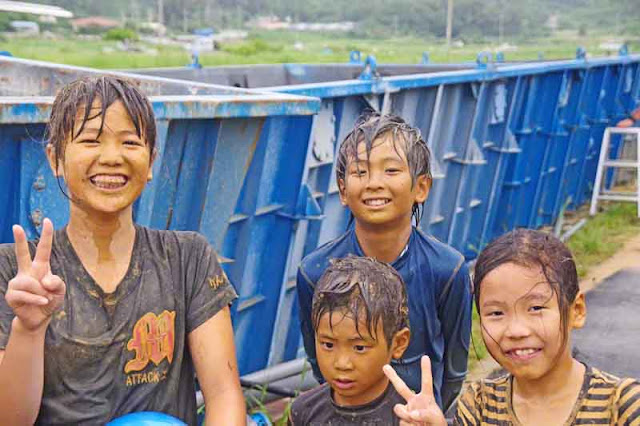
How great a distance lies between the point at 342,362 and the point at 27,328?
2.68 ft

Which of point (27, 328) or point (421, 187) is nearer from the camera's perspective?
point (27, 328)

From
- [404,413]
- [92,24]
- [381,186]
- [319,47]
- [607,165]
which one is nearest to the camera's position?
[404,413]

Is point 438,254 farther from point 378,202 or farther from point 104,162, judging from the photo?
point 104,162

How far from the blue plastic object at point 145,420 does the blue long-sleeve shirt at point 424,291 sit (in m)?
0.72

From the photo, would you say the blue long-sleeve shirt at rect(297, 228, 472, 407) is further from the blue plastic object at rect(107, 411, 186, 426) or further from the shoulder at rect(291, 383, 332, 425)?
the blue plastic object at rect(107, 411, 186, 426)

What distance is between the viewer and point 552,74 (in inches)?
381

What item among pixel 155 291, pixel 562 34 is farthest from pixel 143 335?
pixel 562 34

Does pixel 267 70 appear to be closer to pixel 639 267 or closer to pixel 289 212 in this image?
pixel 639 267

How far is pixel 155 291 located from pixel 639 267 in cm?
680

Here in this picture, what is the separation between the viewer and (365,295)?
2.95 meters

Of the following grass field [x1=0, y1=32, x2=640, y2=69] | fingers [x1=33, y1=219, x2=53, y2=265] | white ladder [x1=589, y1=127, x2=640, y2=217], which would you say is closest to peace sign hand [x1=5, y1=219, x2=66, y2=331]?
fingers [x1=33, y1=219, x2=53, y2=265]

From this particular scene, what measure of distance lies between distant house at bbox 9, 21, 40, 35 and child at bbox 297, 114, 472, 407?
46315 mm

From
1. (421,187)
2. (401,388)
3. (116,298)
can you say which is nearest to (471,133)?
(421,187)

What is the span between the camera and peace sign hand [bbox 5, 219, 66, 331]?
98.3 inches
